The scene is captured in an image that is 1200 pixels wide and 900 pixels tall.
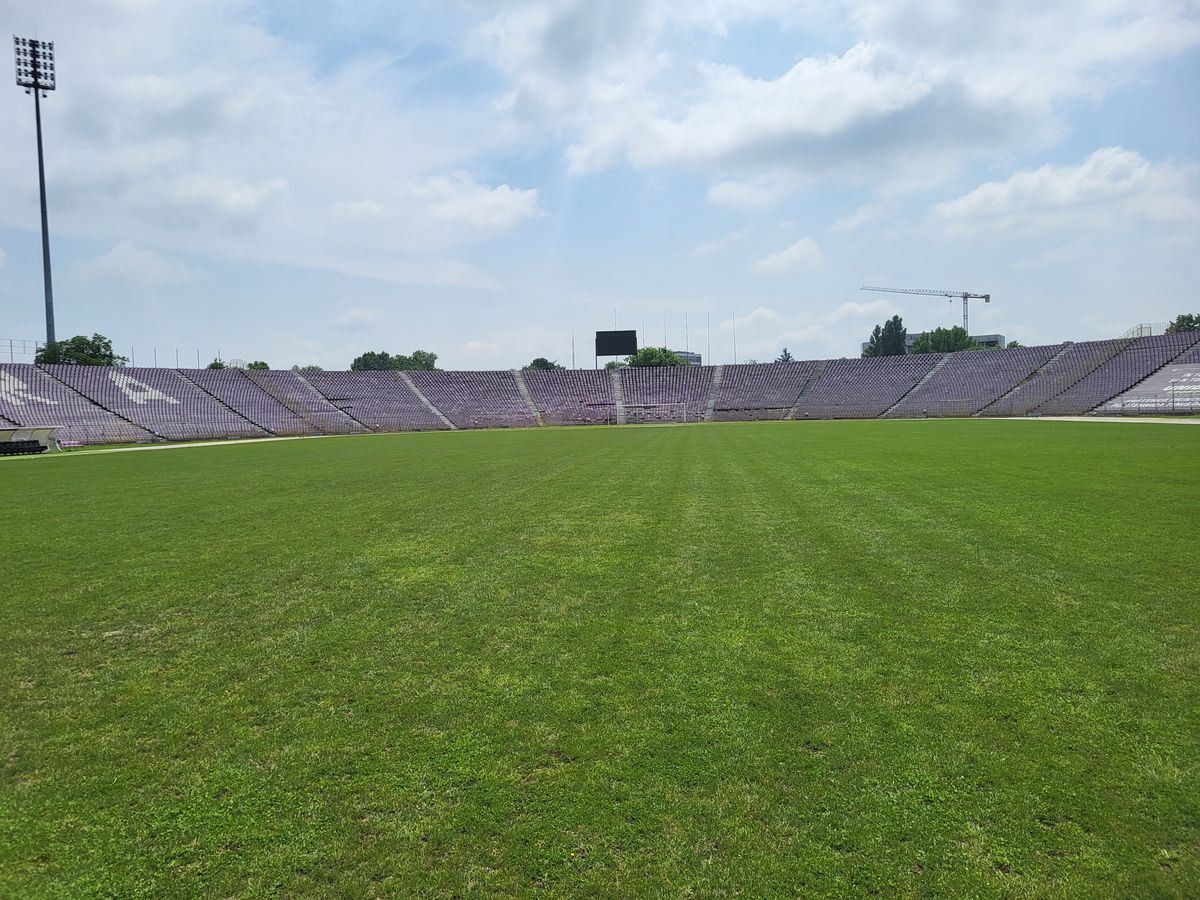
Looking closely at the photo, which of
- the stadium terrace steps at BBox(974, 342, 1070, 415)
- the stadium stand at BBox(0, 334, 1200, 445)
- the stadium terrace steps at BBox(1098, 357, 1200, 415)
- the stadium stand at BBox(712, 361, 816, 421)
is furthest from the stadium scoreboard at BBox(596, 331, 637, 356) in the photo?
the stadium terrace steps at BBox(1098, 357, 1200, 415)

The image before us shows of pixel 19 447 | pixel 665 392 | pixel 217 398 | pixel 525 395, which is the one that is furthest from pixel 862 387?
pixel 19 447

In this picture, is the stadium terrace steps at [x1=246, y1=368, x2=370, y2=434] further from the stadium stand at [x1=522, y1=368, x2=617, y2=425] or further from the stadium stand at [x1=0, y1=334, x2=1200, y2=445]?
the stadium stand at [x1=522, y1=368, x2=617, y2=425]

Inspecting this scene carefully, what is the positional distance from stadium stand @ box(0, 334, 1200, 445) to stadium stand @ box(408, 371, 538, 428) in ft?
0.70

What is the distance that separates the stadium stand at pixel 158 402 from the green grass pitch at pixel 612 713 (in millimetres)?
53073

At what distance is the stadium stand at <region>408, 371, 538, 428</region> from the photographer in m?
71.2

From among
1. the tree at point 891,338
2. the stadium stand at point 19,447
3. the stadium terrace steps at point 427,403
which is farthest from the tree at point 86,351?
the tree at point 891,338

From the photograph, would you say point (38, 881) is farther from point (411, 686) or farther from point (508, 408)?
point (508, 408)

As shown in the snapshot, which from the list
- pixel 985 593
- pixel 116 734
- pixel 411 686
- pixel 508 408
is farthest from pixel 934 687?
pixel 508 408

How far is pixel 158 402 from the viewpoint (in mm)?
57000

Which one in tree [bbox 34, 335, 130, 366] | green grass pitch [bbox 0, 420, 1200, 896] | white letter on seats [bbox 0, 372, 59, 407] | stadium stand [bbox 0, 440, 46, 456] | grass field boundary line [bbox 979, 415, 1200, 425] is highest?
tree [bbox 34, 335, 130, 366]

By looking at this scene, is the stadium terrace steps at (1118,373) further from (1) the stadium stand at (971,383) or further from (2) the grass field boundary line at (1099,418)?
(1) the stadium stand at (971,383)

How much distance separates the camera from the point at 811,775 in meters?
3.23

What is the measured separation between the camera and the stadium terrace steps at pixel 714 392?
240 ft

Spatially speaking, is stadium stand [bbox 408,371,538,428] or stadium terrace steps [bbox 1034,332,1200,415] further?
stadium stand [bbox 408,371,538,428]
